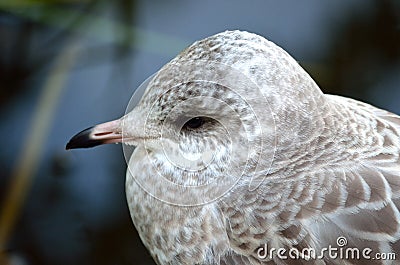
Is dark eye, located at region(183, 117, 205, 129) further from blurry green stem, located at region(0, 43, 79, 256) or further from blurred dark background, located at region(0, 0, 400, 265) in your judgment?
blurry green stem, located at region(0, 43, 79, 256)

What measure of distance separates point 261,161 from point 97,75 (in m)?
1.98

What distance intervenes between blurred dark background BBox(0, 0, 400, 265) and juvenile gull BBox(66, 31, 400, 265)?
1242 millimetres

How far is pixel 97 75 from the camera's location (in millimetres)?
4195

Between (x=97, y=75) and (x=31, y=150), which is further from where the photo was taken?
(x=97, y=75)

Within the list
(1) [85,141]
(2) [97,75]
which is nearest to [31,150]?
(2) [97,75]

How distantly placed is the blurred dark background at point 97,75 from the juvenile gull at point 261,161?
1.24 m

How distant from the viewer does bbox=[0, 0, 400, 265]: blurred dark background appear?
369 centimetres

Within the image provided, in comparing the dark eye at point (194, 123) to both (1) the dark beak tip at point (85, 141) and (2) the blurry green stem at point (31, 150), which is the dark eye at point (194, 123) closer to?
(1) the dark beak tip at point (85, 141)

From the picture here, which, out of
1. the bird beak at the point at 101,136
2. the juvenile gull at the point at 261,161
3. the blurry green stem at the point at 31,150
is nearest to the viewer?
the juvenile gull at the point at 261,161

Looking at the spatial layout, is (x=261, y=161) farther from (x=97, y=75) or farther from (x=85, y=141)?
(x=97, y=75)

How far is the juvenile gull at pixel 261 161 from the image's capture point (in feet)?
7.53

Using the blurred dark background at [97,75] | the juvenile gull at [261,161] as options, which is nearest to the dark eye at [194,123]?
the juvenile gull at [261,161]

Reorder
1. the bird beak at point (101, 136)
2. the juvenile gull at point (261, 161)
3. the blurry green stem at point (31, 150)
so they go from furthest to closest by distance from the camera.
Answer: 1. the blurry green stem at point (31, 150)
2. the bird beak at point (101, 136)
3. the juvenile gull at point (261, 161)

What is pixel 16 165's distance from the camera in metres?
3.78
